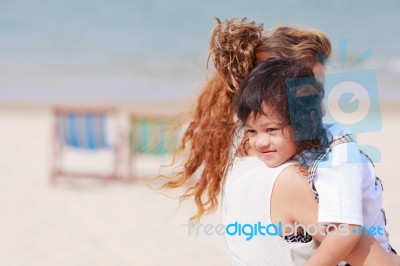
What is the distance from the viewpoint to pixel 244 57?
1608mm

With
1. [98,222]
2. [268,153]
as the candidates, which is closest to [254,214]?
[268,153]

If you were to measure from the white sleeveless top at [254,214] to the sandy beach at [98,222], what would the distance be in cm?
190

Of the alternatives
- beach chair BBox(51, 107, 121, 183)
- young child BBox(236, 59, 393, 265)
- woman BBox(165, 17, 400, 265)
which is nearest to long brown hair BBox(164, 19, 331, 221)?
woman BBox(165, 17, 400, 265)

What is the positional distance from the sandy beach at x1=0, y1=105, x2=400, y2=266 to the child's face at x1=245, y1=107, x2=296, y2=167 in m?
1.99

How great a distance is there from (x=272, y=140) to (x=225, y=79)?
251 mm

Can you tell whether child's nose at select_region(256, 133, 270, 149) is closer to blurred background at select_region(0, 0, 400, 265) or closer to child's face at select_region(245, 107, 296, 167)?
child's face at select_region(245, 107, 296, 167)

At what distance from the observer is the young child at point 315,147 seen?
54.0 inches

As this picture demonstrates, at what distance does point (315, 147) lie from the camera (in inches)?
57.8

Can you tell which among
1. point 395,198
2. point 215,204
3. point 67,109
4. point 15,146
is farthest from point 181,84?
point 215,204

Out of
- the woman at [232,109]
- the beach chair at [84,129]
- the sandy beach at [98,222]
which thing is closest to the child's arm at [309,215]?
the woman at [232,109]

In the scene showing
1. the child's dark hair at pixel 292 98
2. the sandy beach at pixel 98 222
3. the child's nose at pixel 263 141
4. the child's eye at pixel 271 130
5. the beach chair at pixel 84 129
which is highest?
→ the child's dark hair at pixel 292 98

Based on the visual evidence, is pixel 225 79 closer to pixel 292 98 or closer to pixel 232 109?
pixel 232 109

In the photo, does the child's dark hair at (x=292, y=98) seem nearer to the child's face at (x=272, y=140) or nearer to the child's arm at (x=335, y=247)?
the child's face at (x=272, y=140)

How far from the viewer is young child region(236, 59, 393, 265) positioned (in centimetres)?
137
